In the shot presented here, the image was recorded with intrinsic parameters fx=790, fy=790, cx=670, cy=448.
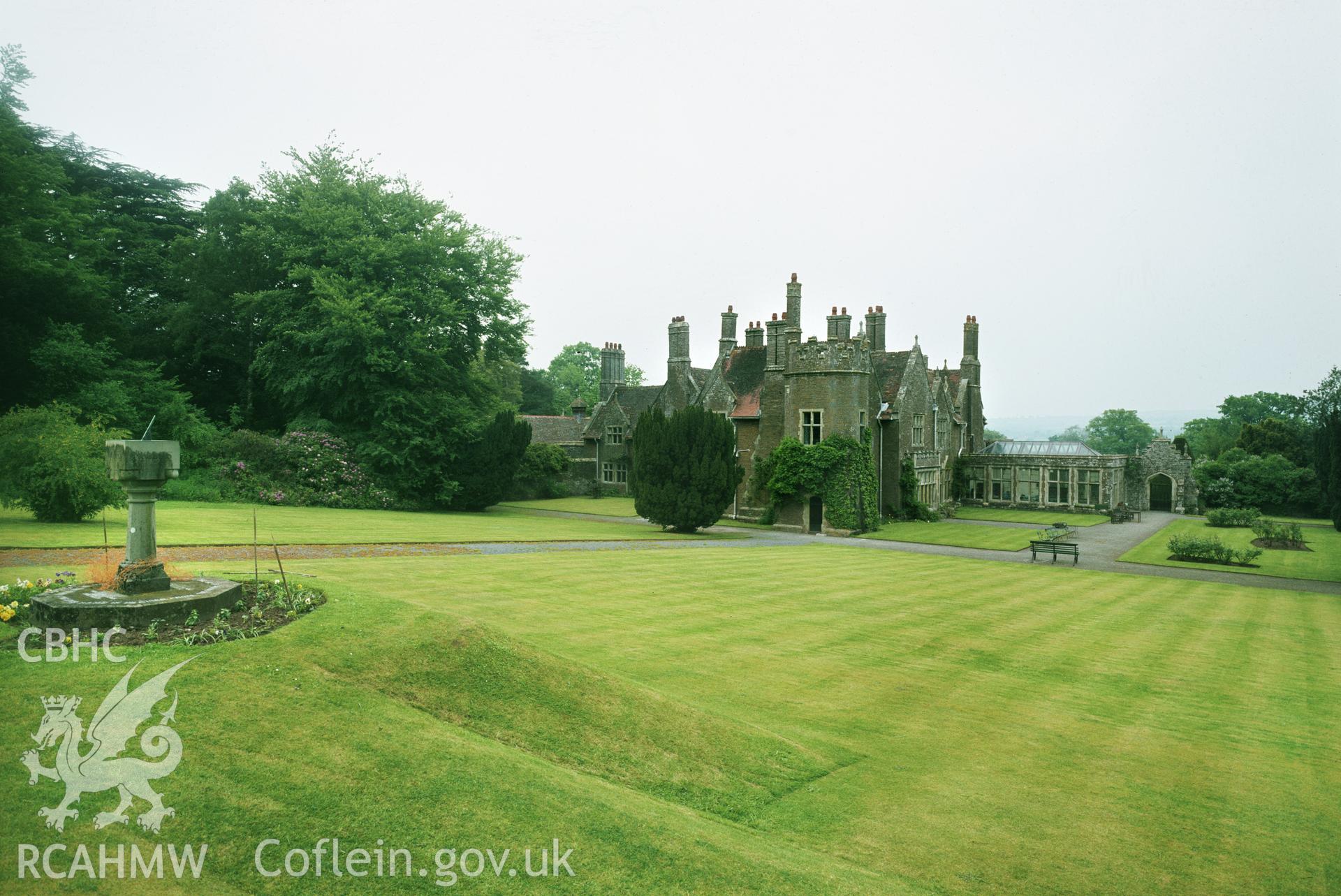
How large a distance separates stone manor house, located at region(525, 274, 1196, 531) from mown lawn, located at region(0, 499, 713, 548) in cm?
897

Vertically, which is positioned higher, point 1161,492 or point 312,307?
point 312,307

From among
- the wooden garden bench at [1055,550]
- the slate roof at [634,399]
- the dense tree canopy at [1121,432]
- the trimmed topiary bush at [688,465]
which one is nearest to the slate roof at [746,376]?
the trimmed topiary bush at [688,465]

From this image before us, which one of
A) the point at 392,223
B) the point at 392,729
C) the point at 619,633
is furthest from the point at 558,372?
the point at 392,729

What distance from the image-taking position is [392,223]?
128 ft

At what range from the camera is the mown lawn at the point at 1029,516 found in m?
43.4

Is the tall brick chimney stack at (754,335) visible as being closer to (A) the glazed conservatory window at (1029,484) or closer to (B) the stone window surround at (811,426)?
(B) the stone window surround at (811,426)

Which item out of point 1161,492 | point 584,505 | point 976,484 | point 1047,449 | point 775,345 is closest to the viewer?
point 775,345

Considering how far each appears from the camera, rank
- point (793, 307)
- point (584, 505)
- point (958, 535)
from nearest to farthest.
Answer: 1. point (958, 535)
2. point (793, 307)
3. point (584, 505)

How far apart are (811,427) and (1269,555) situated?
18.7 meters

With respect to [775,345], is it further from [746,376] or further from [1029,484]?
[1029,484]

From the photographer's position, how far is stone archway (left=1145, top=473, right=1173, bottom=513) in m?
51.3

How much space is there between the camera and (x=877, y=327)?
43594 mm

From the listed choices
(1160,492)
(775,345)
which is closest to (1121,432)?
(1160,492)

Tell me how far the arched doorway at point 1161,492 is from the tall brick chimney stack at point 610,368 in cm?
3652
